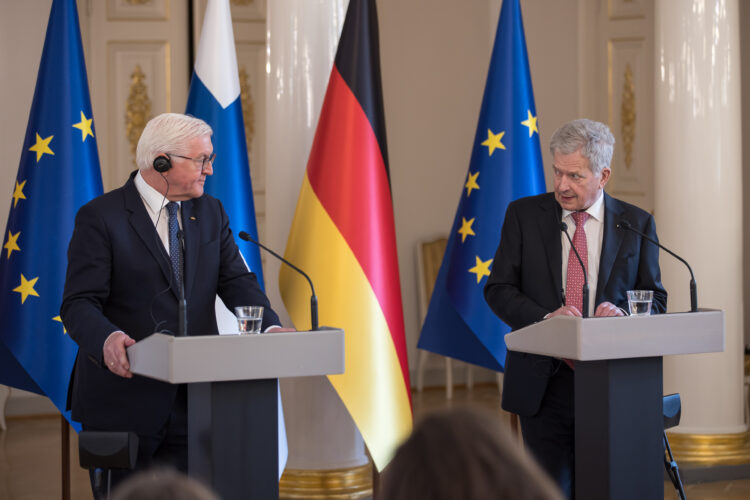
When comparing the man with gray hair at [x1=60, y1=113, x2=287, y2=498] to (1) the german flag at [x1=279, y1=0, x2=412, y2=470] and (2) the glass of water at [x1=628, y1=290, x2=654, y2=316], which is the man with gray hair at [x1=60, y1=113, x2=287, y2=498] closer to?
(2) the glass of water at [x1=628, y1=290, x2=654, y2=316]

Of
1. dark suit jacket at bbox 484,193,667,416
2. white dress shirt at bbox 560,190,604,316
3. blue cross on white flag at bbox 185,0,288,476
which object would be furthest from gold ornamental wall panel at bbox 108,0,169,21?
white dress shirt at bbox 560,190,604,316

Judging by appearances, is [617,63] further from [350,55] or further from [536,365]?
[536,365]

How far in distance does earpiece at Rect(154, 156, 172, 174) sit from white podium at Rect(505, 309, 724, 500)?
1055 mm

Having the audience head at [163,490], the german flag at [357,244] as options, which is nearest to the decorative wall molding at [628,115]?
the german flag at [357,244]

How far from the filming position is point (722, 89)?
510cm

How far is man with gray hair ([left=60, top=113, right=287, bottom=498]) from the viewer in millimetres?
2734

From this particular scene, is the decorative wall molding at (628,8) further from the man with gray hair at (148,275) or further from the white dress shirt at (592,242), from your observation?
the man with gray hair at (148,275)

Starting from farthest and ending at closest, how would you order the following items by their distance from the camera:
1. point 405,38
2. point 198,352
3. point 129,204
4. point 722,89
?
point 405,38
point 722,89
point 129,204
point 198,352

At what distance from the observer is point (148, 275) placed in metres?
2.75

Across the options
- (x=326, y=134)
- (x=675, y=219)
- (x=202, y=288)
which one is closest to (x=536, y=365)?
(x=202, y=288)

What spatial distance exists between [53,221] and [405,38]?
14.0ft

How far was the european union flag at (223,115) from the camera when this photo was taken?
13.9 feet

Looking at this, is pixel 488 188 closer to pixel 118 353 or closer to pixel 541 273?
pixel 541 273

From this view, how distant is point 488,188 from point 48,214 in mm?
1896
